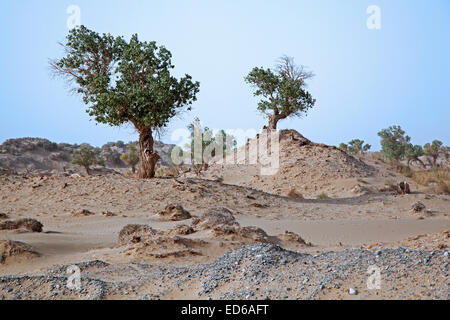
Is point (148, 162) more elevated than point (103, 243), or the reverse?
point (148, 162)

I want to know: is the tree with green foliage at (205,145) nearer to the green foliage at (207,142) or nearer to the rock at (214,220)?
the green foliage at (207,142)

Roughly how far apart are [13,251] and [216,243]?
3.69 m

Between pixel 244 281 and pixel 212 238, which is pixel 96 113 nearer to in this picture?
pixel 212 238

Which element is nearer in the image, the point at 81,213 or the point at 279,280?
the point at 279,280

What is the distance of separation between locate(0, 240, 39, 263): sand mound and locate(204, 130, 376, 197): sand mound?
48.8ft

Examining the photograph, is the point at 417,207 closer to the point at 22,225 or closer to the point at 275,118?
the point at 22,225

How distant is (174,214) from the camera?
528 inches

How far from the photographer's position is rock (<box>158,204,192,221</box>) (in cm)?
1334

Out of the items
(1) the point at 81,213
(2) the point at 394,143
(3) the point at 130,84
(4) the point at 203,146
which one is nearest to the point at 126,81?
(3) the point at 130,84

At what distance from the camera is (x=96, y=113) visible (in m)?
18.5

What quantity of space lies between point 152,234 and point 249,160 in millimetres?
19486

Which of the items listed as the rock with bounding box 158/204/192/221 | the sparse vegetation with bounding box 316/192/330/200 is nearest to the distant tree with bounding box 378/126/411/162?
the sparse vegetation with bounding box 316/192/330/200

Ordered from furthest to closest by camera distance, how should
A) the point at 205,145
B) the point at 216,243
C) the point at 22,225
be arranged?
the point at 205,145, the point at 22,225, the point at 216,243
